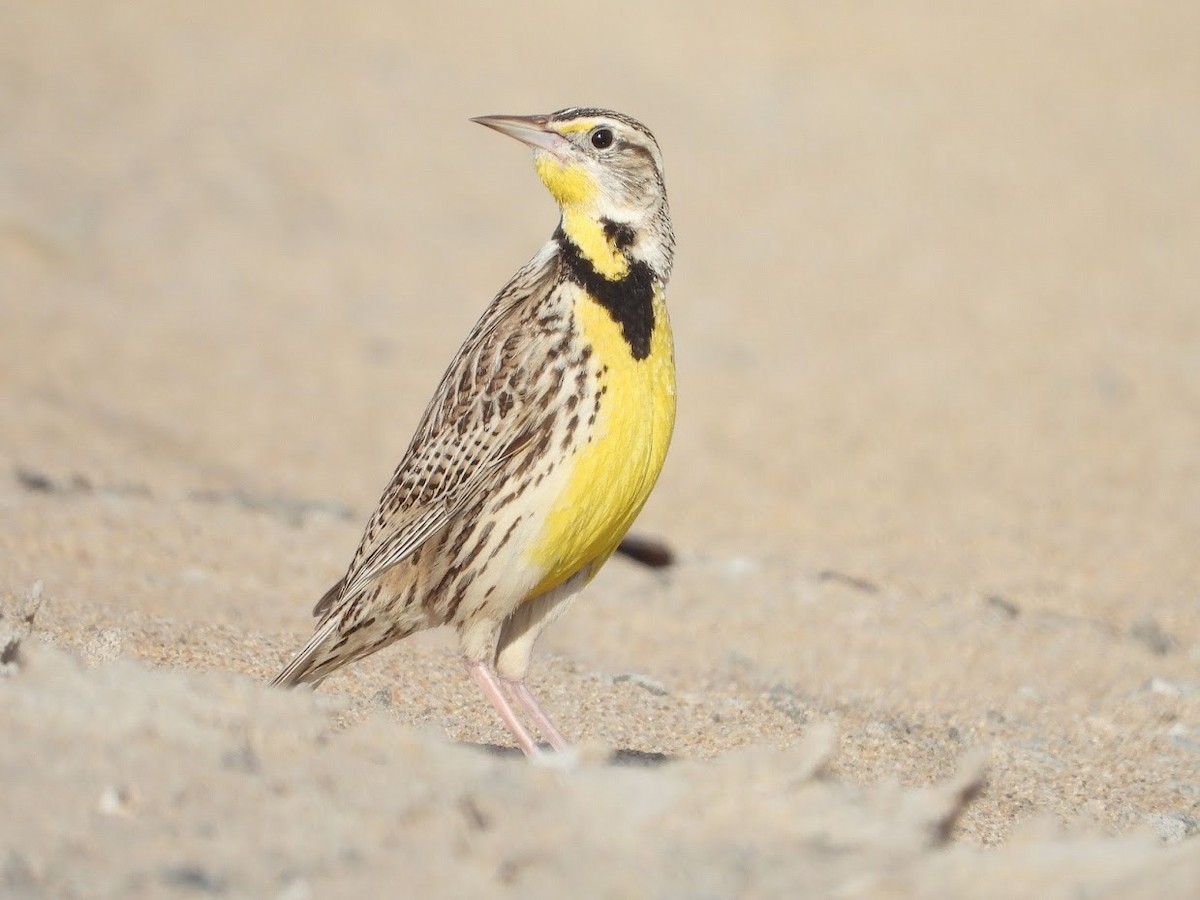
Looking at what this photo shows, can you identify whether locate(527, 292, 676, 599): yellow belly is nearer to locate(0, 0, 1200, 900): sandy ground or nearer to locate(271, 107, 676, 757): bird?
locate(271, 107, 676, 757): bird

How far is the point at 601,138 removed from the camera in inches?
211

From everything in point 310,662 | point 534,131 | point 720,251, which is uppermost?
point 534,131

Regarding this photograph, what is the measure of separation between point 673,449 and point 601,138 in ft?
18.2

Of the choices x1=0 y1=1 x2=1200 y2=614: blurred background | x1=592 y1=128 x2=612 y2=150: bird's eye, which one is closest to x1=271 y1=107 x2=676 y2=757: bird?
x1=592 y1=128 x2=612 y2=150: bird's eye

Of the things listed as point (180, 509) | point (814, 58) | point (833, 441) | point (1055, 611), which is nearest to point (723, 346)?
point (833, 441)

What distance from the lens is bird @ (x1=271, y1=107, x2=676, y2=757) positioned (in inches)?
188

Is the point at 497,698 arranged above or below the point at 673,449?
above

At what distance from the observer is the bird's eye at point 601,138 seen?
210 inches

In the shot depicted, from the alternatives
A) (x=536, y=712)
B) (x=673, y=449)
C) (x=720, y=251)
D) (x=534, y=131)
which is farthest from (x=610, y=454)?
(x=720, y=251)

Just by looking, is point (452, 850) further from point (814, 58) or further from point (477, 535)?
point (814, 58)

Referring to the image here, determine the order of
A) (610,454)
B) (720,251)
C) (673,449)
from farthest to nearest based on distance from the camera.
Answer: (720,251)
(673,449)
(610,454)

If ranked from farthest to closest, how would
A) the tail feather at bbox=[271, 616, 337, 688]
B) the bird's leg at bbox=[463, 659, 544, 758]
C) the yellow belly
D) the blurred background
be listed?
the blurred background < the tail feather at bbox=[271, 616, 337, 688] < the bird's leg at bbox=[463, 659, 544, 758] < the yellow belly

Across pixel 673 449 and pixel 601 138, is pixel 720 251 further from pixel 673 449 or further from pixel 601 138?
pixel 601 138

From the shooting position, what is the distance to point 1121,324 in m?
12.9
